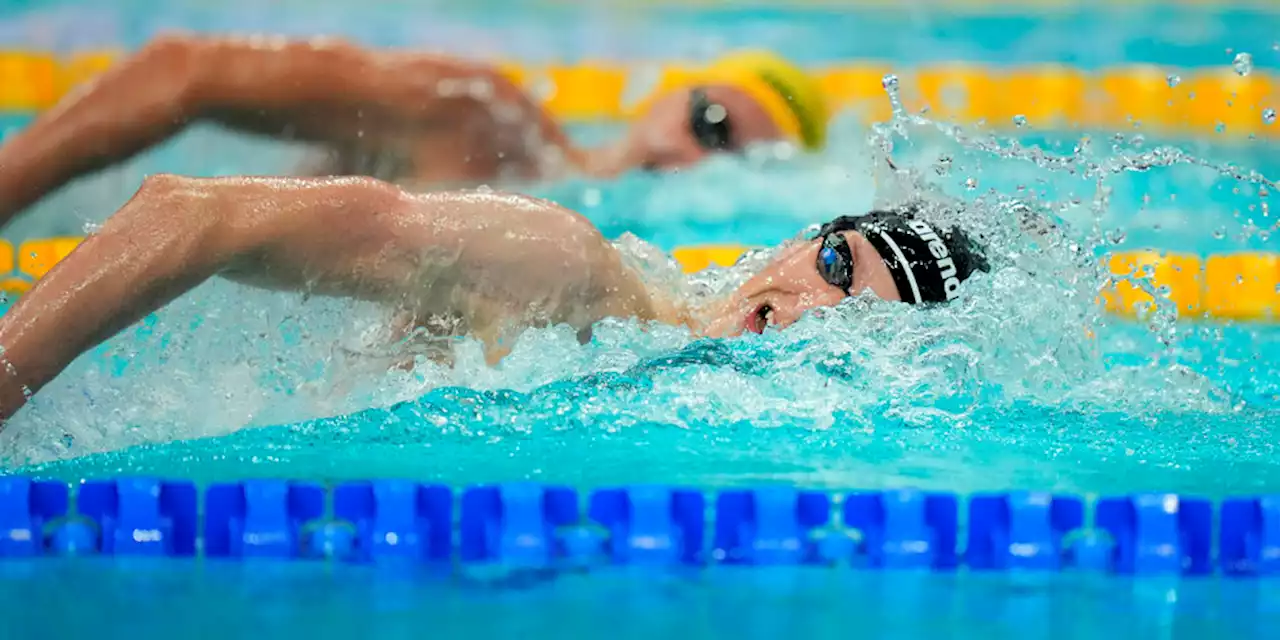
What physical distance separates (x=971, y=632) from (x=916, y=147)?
12.9 ft

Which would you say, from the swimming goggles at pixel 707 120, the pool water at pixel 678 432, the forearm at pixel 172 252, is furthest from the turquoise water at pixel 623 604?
the swimming goggles at pixel 707 120

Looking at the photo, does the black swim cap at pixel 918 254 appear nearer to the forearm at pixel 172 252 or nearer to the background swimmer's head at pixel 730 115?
the forearm at pixel 172 252

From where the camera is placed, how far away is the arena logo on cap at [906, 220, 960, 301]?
2379mm

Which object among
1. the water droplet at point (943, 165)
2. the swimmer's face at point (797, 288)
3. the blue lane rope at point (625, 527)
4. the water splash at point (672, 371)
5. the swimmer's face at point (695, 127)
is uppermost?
the swimmer's face at point (695, 127)

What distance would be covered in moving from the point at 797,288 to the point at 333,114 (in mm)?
1137

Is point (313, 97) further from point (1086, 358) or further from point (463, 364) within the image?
point (1086, 358)

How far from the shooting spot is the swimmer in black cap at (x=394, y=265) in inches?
72.8

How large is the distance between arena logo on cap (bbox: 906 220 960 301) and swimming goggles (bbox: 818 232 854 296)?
0.41ft

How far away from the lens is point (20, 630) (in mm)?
1699

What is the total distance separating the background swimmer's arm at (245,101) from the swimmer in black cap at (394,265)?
76 cm

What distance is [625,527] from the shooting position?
6.43ft

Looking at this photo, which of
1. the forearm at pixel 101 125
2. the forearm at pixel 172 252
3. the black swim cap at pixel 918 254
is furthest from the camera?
the forearm at pixel 101 125

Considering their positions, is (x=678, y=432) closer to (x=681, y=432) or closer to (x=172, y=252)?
(x=681, y=432)

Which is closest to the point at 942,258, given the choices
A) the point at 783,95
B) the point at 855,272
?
the point at 855,272
